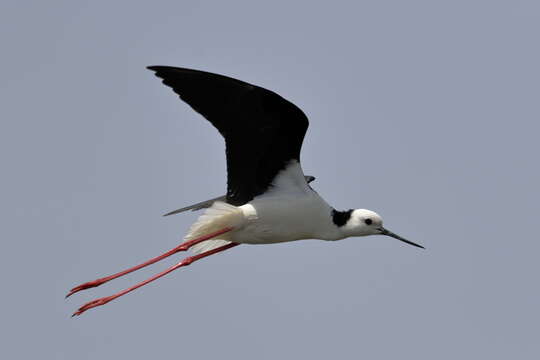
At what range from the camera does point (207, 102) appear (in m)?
9.91

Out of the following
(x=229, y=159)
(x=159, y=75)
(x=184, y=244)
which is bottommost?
(x=184, y=244)

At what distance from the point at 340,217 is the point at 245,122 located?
46.5 inches

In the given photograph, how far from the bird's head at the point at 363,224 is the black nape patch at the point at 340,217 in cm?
3

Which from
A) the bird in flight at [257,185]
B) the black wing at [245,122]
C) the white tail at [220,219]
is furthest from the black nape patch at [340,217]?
the white tail at [220,219]

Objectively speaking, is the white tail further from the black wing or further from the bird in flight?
the black wing

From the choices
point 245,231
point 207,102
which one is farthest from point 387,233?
point 207,102

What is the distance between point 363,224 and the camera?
10523 mm

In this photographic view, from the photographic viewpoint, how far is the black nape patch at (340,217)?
34.0ft

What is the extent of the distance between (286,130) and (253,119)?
28 cm

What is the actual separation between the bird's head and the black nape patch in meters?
0.03

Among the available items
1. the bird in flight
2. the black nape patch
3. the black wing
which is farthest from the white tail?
the black nape patch

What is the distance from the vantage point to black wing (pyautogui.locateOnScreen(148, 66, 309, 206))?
9.70m

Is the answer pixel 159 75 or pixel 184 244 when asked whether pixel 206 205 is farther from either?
pixel 159 75

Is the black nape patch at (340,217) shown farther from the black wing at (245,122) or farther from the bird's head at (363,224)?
the black wing at (245,122)
